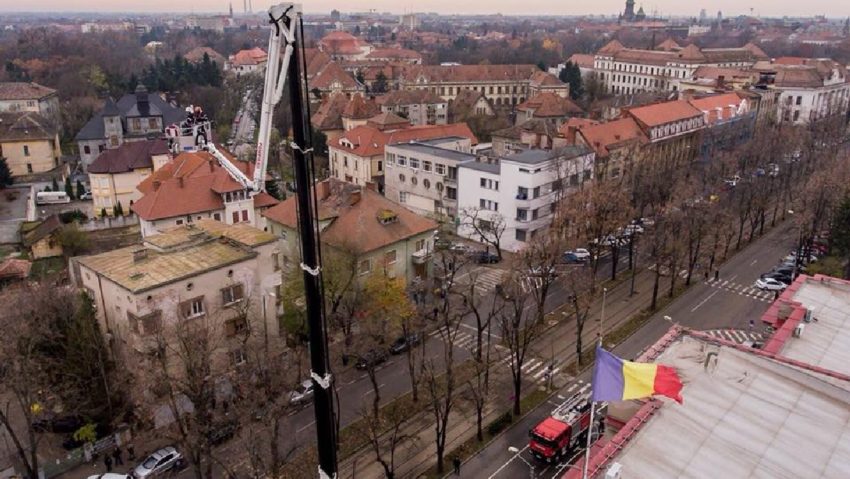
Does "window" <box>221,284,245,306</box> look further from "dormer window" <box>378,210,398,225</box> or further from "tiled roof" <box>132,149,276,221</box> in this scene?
"tiled roof" <box>132,149,276,221</box>

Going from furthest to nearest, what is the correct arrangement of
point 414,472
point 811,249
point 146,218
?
1. point 811,249
2. point 146,218
3. point 414,472

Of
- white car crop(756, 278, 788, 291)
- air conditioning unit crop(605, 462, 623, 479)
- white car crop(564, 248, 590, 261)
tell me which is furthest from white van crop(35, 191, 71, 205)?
air conditioning unit crop(605, 462, 623, 479)

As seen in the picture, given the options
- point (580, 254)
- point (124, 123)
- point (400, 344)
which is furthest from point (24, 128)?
point (580, 254)

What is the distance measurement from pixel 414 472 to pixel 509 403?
247 inches

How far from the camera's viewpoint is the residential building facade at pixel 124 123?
6850 centimetres

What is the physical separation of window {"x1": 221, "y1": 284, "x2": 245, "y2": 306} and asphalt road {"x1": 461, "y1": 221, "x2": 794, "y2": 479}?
13.5 metres

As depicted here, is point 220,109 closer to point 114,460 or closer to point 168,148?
point 168,148

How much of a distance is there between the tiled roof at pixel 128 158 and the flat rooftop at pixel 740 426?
48.8 metres

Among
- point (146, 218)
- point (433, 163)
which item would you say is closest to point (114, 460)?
point (146, 218)

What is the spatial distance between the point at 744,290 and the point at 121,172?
163ft

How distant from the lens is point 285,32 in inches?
413

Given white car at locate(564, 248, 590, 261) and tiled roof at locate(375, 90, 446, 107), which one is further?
tiled roof at locate(375, 90, 446, 107)

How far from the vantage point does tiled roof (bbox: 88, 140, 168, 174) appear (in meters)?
55.1

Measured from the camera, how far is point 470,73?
106688 millimetres
